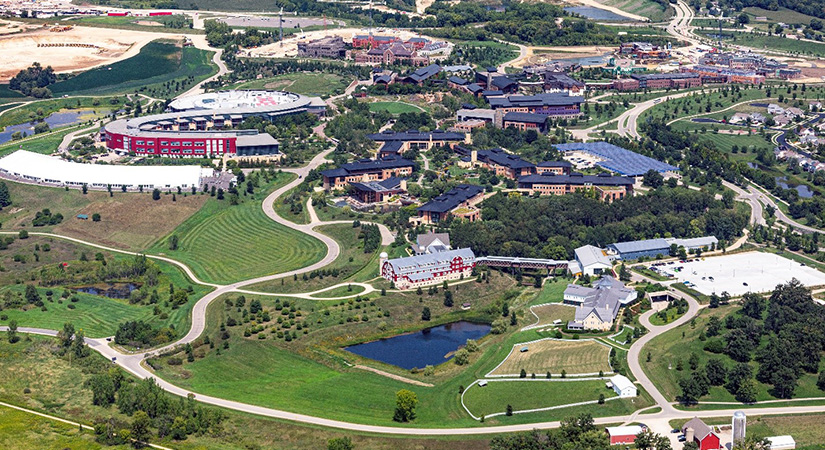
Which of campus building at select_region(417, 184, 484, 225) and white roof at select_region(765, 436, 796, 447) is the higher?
campus building at select_region(417, 184, 484, 225)

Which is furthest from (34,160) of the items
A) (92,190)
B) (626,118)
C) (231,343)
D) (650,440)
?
(650,440)

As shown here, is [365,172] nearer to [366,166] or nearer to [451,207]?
[366,166]

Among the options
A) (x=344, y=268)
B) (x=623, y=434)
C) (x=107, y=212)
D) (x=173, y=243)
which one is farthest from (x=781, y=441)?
(x=107, y=212)

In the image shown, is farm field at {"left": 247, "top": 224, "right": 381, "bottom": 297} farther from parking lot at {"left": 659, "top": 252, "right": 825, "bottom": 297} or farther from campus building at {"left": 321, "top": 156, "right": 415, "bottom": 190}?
parking lot at {"left": 659, "top": 252, "right": 825, "bottom": 297}

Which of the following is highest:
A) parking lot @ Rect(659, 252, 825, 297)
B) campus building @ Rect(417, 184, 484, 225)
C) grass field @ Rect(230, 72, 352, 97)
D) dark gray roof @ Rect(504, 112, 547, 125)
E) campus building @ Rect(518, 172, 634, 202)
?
grass field @ Rect(230, 72, 352, 97)

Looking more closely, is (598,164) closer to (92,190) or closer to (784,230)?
(784,230)

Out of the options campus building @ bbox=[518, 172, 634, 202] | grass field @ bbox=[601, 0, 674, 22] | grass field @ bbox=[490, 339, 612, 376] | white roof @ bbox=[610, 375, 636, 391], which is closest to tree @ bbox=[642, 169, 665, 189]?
campus building @ bbox=[518, 172, 634, 202]
